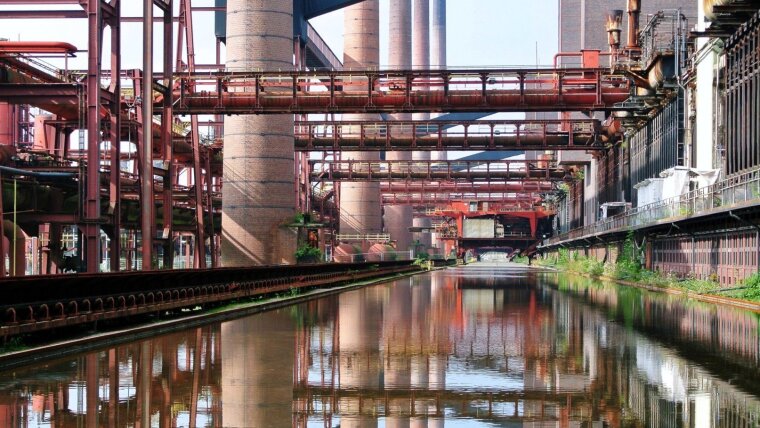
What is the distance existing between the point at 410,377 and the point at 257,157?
34146 mm

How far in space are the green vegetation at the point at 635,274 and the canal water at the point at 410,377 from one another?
34.9 feet

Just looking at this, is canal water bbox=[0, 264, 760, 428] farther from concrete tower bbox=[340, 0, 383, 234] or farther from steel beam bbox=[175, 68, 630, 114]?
concrete tower bbox=[340, 0, 383, 234]

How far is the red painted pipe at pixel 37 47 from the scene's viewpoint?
30031 millimetres

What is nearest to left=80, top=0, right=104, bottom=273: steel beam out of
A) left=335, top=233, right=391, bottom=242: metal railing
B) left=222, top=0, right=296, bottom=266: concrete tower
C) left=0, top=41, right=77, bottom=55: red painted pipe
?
left=0, top=41, right=77, bottom=55: red painted pipe

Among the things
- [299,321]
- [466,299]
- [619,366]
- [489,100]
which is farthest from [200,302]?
[489,100]

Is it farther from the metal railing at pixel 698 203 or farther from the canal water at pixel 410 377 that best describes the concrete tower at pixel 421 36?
the canal water at pixel 410 377

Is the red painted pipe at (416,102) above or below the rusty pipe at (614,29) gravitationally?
below

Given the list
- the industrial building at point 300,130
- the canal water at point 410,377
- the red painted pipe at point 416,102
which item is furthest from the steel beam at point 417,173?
the canal water at point 410,377

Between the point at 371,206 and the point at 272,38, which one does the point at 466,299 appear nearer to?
the point at 272,38

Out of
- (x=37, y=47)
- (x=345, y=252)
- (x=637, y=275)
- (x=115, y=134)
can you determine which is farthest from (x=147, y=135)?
(x=345, y=252)

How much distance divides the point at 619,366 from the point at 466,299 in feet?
56.6

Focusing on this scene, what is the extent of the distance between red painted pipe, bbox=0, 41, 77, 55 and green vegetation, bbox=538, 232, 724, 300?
2023cm

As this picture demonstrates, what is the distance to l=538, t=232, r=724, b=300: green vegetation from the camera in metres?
30.3

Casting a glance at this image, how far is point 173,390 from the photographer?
9.87 m
